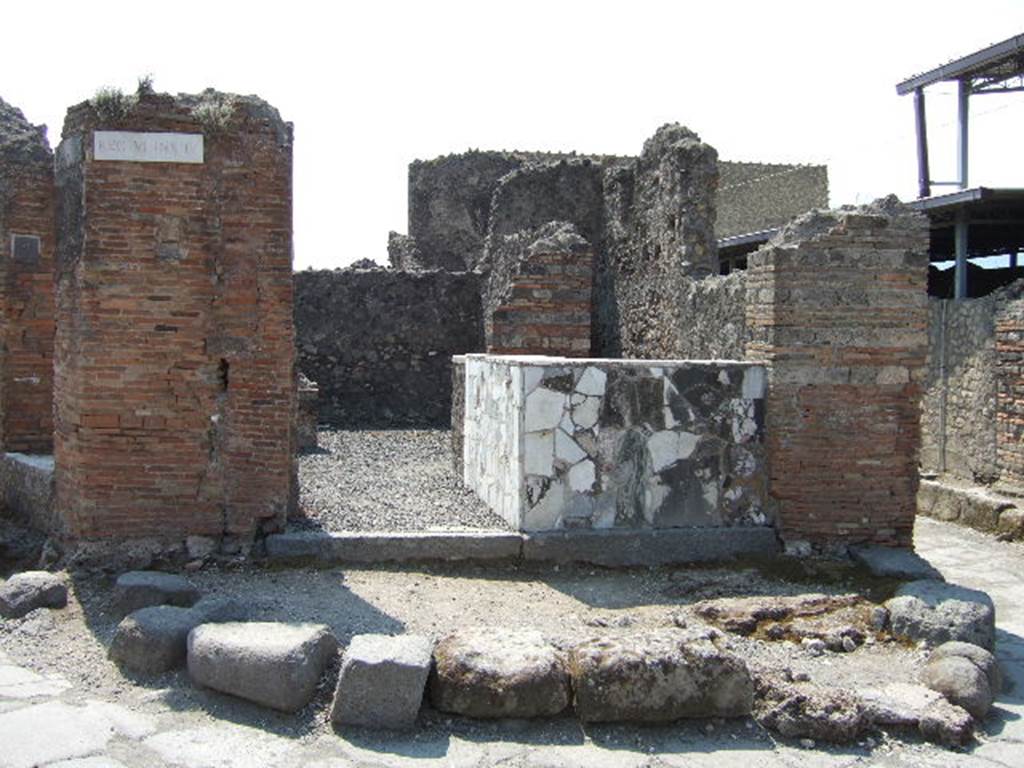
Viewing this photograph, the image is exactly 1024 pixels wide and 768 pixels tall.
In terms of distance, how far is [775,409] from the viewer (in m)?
7.25

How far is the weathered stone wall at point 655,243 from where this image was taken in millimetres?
10984

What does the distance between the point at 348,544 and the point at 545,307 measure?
3.71 m

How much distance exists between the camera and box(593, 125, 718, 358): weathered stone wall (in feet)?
36.0

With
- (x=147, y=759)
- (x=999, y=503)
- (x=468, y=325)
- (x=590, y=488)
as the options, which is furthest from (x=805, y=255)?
(x=468, y=325)

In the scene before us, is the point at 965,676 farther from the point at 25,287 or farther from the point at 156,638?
the point at 25,287

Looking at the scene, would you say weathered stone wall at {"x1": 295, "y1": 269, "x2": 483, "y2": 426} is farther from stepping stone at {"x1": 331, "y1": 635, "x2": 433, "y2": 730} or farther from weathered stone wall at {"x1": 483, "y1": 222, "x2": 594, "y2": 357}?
stepping stone at {"x1": 331, "y1": 635, "x2": 433, "y2": 730}

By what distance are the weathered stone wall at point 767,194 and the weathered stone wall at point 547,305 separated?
17785 mm

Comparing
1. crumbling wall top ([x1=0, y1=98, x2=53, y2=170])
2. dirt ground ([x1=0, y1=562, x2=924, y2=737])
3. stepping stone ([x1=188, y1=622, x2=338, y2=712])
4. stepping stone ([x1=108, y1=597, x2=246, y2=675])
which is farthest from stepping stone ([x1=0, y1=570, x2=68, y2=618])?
crumbling wall top ([x1=0, y1=98, x2=53, y2=170])

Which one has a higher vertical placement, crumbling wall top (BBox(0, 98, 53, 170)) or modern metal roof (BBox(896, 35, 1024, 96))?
modern metal roof (BBox(896, 35, 1024, 96))

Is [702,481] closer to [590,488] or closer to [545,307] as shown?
[590,488]

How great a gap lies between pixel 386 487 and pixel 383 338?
695 cm

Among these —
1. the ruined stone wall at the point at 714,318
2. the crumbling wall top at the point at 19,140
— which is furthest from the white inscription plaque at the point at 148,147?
the ruined stone wall at the point at 714,318

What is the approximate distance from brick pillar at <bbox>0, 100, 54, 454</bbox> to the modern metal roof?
14.0 m

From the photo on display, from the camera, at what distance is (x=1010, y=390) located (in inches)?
392
